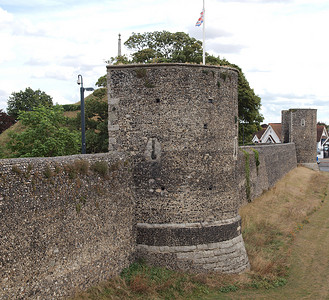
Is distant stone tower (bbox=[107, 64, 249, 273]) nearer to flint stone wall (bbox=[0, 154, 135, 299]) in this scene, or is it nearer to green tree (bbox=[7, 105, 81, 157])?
flint stone wall (bbox=[0, 154, 135, 299])

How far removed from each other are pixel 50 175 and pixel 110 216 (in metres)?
2.99

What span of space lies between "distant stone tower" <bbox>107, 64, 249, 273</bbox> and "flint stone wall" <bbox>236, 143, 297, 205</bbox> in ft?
31.0

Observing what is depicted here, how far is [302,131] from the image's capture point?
5409 cm

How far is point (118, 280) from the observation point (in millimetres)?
12391

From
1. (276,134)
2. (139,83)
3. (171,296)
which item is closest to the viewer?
(171,296)

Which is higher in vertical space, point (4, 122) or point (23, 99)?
point (23, 99)

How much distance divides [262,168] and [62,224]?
23.3 metres

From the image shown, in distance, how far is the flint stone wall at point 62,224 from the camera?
8.83 meters

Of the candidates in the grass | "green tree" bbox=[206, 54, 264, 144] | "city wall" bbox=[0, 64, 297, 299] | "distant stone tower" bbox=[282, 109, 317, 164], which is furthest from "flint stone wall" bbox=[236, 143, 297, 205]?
"city wall" bbox=[0, 64, 297, 299]

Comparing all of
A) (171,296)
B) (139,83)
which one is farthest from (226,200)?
(139,83)

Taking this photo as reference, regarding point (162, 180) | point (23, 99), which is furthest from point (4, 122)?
point (162, 180)

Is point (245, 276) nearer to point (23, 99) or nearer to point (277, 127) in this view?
point (23, 99)

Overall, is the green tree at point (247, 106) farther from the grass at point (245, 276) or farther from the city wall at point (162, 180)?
the city wall at point (162, 180)

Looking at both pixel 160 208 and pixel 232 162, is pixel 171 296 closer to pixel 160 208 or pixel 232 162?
pixel 160 208
